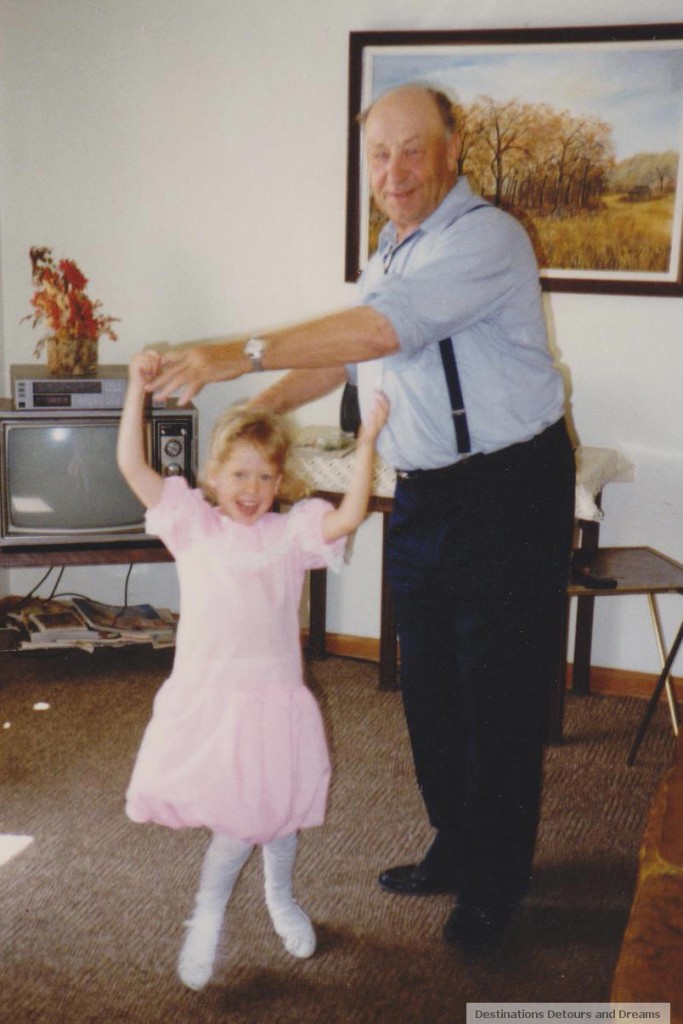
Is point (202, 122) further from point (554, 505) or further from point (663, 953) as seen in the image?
point (663, 953)

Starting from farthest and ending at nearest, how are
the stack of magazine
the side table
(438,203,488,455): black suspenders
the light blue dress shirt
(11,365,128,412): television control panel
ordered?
1. the stack of magazine
2. (11,365,128,412): television control panel
3. the side table
4. (438,203,488,455): black suspenders
5. the light blue dress shirt

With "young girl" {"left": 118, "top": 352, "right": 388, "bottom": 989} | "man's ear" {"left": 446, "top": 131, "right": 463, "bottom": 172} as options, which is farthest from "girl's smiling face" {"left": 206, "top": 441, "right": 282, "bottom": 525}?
"man's ear" {"left": 446, "top": 131, "right": 463, "bottom": 172}

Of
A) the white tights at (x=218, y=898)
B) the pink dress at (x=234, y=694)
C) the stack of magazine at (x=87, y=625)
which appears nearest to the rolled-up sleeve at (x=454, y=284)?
the pink dress at (x=234, y=694)

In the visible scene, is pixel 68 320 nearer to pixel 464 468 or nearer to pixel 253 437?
pixel 253 437

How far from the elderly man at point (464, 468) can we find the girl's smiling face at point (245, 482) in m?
0.19

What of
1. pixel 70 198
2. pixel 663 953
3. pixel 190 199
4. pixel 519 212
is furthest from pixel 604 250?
pixel 663 953

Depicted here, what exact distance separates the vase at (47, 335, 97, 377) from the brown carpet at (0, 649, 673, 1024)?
0.99 meters

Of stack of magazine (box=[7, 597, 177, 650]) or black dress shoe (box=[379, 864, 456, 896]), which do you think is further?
stack of magazine (box=[7, 597, 177, 650])

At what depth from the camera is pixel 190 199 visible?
356 centimetres

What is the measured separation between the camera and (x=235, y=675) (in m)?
1.87

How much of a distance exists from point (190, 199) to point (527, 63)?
115 centimetres

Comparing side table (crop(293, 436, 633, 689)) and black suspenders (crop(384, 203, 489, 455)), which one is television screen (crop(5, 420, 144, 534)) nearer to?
side table (crop(293, 436, 633, 689))

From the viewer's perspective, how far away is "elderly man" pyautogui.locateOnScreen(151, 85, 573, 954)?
5.65 ft

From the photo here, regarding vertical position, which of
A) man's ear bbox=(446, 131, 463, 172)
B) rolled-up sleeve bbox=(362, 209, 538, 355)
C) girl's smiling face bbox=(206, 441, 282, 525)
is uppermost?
man's ear bbox=(446, 131, 463, 172)
